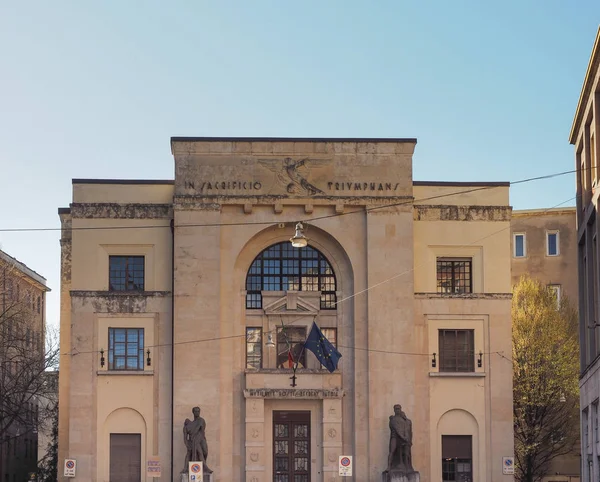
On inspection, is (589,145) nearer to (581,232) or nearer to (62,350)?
(581,232)

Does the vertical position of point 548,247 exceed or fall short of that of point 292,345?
it exceeds it

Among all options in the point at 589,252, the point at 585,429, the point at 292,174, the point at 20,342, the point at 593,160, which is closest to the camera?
the point at 593,160

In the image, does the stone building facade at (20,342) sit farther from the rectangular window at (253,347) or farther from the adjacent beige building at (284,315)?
the rectangular window at (253,347)

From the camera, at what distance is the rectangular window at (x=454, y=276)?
2260 inches

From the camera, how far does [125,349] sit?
5634 centimetres

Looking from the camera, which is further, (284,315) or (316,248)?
(316,248)

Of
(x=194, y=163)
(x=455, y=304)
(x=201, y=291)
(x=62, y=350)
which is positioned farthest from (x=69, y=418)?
(x=455, y=304)

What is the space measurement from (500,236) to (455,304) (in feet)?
12.0

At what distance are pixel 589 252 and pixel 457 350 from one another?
986cm

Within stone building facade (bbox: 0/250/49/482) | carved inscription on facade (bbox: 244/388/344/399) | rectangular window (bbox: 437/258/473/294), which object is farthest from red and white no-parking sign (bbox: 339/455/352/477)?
stone building facade (bbox: 0/250/49/482)

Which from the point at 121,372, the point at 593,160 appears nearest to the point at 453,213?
the point at 593,160

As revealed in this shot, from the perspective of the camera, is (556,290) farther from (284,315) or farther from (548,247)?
(284,315)

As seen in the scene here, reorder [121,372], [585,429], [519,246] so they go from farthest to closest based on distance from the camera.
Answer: [519,246], [121,372], [585,429]

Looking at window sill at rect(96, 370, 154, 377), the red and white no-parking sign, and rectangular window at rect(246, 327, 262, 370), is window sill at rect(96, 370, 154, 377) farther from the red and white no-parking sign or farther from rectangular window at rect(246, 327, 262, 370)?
the red and white no-parking sign
